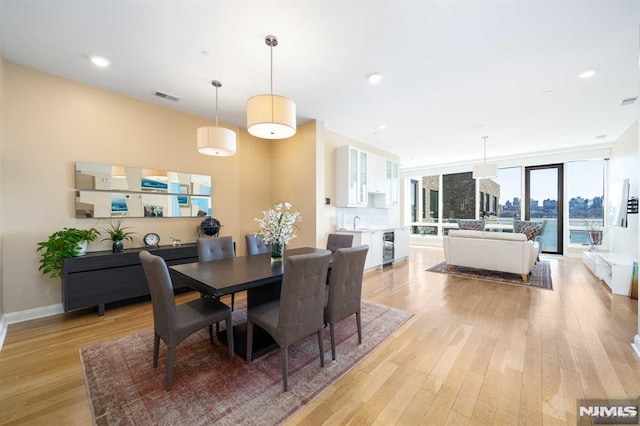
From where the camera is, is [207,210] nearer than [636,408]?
No

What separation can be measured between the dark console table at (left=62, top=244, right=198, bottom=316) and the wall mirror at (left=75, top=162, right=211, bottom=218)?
627 millimetres

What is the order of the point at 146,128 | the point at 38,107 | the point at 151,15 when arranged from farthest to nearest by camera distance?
the point at 146,128 < the point at 38,107 < the point at 151,15

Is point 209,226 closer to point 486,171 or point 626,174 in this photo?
point 486,171

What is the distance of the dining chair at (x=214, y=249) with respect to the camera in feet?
9.96

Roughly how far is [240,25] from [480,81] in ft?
9.72

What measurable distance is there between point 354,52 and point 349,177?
2567 millimetres

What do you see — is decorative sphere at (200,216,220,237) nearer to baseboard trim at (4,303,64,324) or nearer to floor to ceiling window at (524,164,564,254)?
baseboard trim at (4,303,64,324)

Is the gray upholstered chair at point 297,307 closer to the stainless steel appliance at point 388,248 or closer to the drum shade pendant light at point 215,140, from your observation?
the drum shade pendant light at point 215,140

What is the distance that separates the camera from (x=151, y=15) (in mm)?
2221

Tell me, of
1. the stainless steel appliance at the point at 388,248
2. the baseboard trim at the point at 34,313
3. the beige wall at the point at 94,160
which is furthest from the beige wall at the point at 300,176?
the baseboard trim at the point at 34,313

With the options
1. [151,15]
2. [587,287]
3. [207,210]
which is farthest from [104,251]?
[587,287]

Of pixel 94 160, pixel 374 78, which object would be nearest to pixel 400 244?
pixel 374 78

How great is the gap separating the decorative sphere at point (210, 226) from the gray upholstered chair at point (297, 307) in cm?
265

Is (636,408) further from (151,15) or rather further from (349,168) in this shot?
(151,15)
